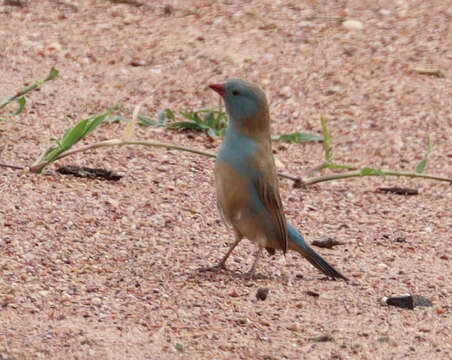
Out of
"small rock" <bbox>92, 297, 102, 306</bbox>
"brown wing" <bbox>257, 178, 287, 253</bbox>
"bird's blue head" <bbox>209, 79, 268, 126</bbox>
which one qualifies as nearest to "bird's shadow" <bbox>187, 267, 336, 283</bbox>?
"brown wing" <bbox>257, 178, 287, 253</bbox>

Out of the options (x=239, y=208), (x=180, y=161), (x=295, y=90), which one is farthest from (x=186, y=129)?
(x=239, y=208)

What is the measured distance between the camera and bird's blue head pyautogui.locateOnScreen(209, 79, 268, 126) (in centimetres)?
522

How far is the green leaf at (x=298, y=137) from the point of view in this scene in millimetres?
7109

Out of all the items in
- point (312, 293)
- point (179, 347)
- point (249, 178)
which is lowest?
point (312, 293)

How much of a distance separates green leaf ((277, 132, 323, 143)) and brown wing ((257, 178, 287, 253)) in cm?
182

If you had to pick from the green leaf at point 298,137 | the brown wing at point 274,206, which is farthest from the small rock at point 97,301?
the green leaf at point 298,137

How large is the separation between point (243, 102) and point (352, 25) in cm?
437

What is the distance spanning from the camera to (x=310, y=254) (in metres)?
5.37

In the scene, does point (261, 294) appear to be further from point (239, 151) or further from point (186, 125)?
point (186, 125)

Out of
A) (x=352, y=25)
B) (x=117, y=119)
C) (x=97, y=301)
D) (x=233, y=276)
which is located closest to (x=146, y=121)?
(x=117, y=119)

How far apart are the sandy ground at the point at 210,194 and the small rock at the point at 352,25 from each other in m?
0.05

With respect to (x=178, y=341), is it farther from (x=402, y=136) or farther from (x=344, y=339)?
(x=402, y=136)

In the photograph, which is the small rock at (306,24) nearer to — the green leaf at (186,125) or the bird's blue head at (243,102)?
the green leaf at (186,125)

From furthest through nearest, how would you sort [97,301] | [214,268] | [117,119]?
1. [117,119]
2. [214,268]
3. [97,301]
